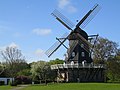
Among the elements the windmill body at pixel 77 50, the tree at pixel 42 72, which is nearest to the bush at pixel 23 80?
the tree at pixel 42 72

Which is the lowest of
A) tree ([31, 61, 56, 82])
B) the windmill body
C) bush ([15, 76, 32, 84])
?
bush ([15, 76, 32, 84])

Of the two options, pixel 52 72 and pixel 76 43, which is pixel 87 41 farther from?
pixel 52 72

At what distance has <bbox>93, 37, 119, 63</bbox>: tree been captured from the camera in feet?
286

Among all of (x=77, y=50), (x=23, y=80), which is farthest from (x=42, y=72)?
(x=77, y=50)

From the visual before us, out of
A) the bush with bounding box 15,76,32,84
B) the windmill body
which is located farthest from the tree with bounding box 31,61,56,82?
the windmill body

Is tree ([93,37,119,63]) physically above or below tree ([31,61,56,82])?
above

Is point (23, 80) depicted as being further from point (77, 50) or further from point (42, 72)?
point (77, 50)

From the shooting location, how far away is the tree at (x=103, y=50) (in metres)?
87.2

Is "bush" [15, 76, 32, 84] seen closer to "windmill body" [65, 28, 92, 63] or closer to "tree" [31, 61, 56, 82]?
"tree" [31, 61, 56, 82]

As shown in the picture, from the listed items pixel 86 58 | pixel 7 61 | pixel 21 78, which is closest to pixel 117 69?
pixel 86 58

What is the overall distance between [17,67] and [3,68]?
772 cm

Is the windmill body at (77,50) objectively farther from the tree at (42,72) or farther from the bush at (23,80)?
the tree at (42,72)

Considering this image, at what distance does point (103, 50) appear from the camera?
8769cm

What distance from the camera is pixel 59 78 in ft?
259
